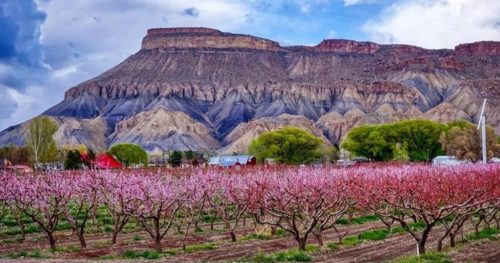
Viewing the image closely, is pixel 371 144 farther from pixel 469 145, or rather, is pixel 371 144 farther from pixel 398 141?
pixel 469 145

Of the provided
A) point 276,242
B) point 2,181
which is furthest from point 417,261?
point 2,181

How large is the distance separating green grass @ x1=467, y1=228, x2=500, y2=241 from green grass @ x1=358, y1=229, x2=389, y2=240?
3.32 meters

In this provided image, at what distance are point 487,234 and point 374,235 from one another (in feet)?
14.9

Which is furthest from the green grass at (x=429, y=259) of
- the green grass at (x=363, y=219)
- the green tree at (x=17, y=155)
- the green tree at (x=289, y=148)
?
the green tree at (x=17, y=155)

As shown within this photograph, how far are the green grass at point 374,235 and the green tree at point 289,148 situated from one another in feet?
254

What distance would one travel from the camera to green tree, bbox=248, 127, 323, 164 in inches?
4365

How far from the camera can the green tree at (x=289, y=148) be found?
4365 inches

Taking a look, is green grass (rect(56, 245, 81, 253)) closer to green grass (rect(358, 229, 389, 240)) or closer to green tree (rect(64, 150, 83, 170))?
green grass (rect(358, 229, 389, 240))

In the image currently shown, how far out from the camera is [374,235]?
1196 inches

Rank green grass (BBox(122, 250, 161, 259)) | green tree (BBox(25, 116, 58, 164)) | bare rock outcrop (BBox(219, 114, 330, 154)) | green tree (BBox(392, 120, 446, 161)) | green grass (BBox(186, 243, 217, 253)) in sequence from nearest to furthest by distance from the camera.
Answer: green grass (BBox(122, 250, 161, 259))
green grass (BBox(186, 243, 217, 253))
green tree (BBox(392, 120, 446, 161))
green tree (BBox(25, 116, 58, 164))
bare rock outcrop (BBox(219, 114, 330, 154))

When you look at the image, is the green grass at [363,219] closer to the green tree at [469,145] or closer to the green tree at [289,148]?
the green tree at [469,145]

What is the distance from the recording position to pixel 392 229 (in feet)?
109

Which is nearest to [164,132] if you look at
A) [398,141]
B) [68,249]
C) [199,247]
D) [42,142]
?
[42,142]

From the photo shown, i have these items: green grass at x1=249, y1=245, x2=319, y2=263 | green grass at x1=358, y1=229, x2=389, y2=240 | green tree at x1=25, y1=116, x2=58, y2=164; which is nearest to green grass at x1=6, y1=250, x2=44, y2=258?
green grass at x1=249, y1=245, x2=319, y2=263
